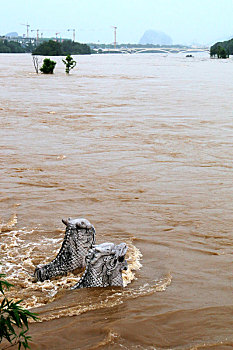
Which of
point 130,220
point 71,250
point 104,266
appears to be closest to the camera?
point 104,266

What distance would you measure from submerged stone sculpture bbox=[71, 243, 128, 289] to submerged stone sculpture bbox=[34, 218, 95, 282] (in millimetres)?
323

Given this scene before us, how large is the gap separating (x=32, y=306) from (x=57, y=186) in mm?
3875

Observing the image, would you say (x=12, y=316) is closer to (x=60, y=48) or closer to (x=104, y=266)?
(x=104, y=266)

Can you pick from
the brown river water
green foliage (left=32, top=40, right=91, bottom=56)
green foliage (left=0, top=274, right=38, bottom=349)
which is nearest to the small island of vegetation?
green foliage (left=32, top=40, right=91, bottom=56)

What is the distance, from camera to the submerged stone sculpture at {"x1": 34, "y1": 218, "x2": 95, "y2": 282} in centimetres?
489

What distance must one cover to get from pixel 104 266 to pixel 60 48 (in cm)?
7939

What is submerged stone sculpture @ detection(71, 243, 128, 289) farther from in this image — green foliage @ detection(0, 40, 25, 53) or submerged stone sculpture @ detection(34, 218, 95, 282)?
green foliage @ detection(0, 40, 25, 53)

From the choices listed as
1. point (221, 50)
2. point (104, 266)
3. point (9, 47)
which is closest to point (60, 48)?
point (9, 47)

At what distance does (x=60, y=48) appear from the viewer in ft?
264

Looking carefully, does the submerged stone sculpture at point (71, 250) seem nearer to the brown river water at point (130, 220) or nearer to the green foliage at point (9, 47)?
the brown river water at point (130, 220)

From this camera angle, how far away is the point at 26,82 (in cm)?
2953

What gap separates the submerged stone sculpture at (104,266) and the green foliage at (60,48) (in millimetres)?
65393

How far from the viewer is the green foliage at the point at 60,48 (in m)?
75.2

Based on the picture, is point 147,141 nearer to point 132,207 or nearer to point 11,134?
Result: point 11,134
